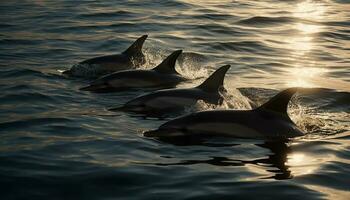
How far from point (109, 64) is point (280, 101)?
6.14 m

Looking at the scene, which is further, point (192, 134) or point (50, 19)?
point (50, 19)

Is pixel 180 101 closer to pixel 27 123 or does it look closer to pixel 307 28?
pixel 27 123

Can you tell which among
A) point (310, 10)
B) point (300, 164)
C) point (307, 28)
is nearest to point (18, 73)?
point (300, 164)

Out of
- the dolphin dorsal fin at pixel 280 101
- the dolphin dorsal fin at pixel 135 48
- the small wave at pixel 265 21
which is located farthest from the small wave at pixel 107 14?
the dolphin dorsal fin at pixel 280 101

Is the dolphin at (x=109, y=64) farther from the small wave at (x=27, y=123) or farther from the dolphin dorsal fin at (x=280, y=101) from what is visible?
the dolphin dorsal fin at (x=280, y=101)

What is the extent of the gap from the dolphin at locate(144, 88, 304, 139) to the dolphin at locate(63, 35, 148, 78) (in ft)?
17.0

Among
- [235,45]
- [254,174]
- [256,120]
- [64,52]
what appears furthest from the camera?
[235,45]

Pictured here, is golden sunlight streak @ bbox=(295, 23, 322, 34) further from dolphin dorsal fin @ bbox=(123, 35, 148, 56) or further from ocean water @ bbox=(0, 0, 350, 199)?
dolphin dorsal fin @ bbox=(123, 35, 148, 56)

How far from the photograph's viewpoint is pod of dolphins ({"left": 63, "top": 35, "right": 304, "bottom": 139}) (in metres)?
10.1

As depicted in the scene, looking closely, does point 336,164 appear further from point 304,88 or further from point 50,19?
point 50,19

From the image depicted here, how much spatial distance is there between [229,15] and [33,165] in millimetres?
18354

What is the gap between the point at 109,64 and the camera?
15.4 meters

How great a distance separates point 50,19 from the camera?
2427 centimetres

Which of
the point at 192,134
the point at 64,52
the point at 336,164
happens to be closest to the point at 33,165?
the point at 192,134
